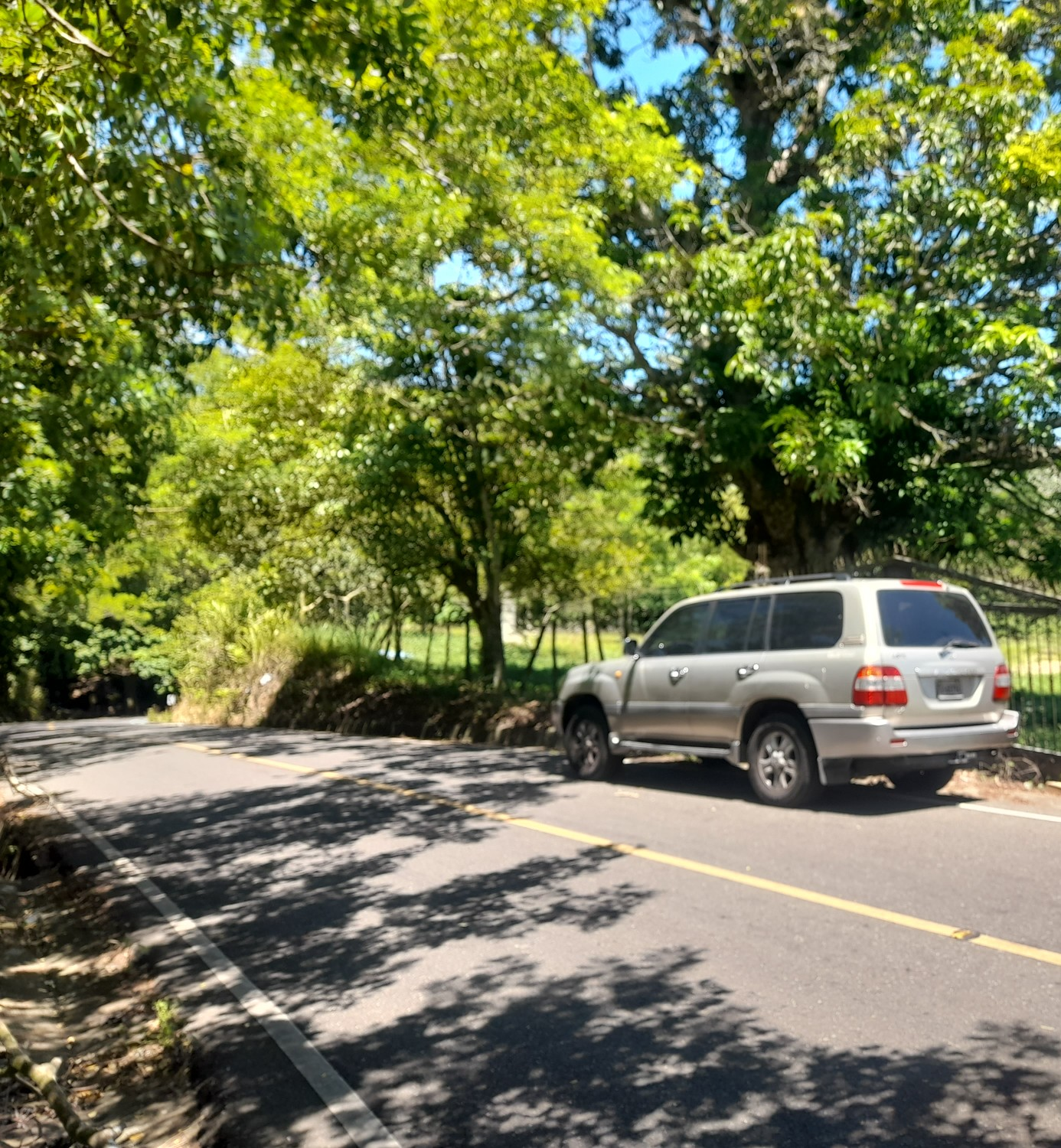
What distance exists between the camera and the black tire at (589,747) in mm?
11789

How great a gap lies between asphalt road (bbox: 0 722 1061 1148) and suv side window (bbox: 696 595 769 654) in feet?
4.65

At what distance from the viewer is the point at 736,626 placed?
413 inches

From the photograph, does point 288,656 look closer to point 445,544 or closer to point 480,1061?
point 445,544

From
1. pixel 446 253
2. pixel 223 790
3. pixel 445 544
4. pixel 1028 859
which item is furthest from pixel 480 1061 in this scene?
pixel 445 544

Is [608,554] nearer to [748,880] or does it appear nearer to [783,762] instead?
[783,762]

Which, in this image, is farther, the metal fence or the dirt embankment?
the dirt embankment

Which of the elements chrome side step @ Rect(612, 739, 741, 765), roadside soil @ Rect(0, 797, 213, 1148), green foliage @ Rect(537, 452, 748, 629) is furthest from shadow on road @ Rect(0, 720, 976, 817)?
roadside soil @ Rect(0, 797, 213, 1148)

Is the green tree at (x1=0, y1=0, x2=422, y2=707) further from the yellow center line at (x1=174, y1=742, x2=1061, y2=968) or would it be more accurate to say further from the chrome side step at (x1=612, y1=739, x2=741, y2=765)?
the chrome side step at (x1=612, y1=739, x2=741, y2=765)

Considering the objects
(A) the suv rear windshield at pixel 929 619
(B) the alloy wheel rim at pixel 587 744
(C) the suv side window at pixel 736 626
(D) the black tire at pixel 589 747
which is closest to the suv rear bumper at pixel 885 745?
(A) the suv rear windshield at pixel 929 619

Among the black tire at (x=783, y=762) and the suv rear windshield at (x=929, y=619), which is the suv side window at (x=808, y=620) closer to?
the suv rear windshield at (x=929, y=619)

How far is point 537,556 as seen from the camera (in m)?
21.1

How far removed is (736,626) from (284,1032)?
643 centimetres

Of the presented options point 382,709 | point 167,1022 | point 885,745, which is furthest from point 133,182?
point 382,709

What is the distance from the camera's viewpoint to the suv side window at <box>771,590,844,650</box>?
31.0 ft
